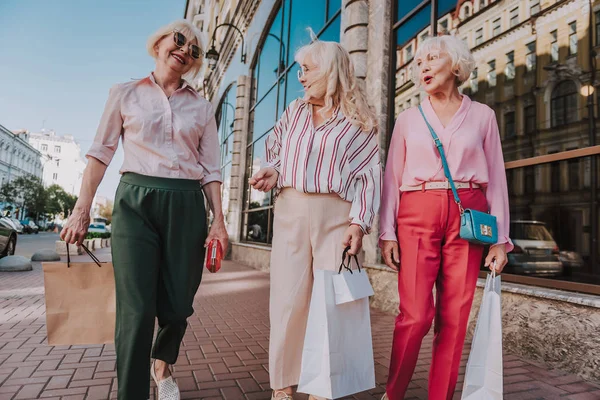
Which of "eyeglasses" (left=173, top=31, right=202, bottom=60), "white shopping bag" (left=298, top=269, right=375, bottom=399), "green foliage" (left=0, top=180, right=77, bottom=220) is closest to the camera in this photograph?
"white shopping bag" (left=298, top=269, right=375, bottom=399)

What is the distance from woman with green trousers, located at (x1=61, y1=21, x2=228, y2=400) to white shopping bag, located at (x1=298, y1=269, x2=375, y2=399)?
0.73 m

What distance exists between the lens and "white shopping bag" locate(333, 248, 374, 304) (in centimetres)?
192

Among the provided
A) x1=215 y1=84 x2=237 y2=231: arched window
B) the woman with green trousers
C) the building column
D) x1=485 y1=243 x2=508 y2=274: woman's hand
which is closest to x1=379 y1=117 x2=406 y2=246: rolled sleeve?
x1=485 y1=243 x2=508 y2=274: woman's hand

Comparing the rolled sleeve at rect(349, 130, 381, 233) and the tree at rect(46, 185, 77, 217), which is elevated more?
the tree at rect(46, 185, 77, 217)

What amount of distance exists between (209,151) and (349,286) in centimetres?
111

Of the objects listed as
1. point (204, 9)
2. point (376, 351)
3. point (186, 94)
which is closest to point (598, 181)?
point (376, 351)

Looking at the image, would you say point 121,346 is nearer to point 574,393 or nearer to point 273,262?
point 273,262

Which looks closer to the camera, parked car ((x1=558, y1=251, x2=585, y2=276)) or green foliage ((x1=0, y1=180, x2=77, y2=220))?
parked car ((x1=558, y1=251, x2=585, y2=276))

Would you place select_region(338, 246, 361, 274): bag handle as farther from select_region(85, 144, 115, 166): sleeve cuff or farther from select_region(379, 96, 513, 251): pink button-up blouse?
select_region(85, 144, 115, 166): sleeve cuff

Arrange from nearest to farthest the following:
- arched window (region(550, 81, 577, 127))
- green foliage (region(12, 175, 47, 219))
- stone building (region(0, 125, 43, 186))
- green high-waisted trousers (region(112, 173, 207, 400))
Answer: green high-waisted trousers (region(112, 173, 207, 400)), arched window (region(550, 81, 577, 127)), green foliage (region(12, 175, 47, 219)), stone building (region(0, 125, 43, 186))

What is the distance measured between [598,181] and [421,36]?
10.5 feet

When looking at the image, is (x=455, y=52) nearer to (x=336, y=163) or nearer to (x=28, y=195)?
(x=336, y=163)

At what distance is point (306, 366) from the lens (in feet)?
6.19

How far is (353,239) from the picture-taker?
206 cm
